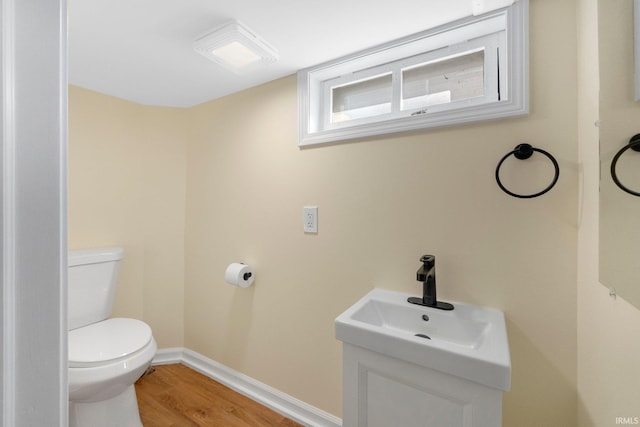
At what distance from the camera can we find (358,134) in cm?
138

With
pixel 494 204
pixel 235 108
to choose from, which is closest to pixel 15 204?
pixel 494 204

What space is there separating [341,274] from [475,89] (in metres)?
1.09

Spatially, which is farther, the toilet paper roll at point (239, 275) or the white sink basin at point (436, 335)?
the toilet paper roll at point (239, 275)

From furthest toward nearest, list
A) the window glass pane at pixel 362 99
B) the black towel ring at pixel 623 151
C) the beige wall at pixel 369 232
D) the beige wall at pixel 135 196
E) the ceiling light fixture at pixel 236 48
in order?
the beige wall at pixel 135 196 → the window glass pane at pixel 362 99 → the ceiling light fixture at pixel 236 48 → the beige wall at pixel 369 232 → the black towel ring at pixel 623 151

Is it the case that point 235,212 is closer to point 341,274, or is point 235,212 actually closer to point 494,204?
point 341,274

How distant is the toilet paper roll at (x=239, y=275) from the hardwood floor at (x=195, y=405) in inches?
28.2

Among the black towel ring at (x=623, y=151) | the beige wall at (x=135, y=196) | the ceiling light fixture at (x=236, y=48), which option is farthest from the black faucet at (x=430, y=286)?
the beige wall at (x=135, y=196)

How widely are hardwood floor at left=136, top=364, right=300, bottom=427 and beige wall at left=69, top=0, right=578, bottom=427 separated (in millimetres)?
171

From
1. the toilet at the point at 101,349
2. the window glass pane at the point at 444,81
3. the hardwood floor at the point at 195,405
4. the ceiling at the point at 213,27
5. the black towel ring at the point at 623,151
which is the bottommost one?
the hardwood floor at the point at 195,405

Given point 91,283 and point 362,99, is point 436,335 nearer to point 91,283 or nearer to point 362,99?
point 362,99

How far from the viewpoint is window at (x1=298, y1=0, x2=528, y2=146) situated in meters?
1.07

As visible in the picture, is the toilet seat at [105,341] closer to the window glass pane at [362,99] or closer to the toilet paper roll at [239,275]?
the toilet paper roll at [239,275]

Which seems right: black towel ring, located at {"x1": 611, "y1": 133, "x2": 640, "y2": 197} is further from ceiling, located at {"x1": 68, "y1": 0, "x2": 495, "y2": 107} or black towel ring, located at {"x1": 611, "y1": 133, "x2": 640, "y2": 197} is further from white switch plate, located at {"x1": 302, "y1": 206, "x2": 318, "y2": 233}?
white switch plate, located at {"x1": 302, "y1": 206, "x2": 318, "y2": 233}

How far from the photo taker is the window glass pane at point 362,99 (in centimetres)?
148
